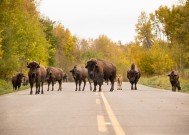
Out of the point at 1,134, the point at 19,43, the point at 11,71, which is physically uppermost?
the point at 19,43

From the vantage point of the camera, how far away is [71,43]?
113 meters

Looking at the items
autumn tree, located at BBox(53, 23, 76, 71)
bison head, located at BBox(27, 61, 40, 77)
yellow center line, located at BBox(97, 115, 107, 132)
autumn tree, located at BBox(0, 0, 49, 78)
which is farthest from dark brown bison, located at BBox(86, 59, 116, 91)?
autumn tree, located at BBox(53, 23, 76, 71)

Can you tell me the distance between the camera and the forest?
126 feet

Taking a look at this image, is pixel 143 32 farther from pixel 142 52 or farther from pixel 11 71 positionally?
pixel 11 71

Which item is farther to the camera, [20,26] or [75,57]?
[75,57]

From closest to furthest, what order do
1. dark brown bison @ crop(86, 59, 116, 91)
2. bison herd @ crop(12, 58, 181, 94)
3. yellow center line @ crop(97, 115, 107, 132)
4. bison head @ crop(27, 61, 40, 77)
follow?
yellow center line @ crop(97, 115, 107, 132)
bison head @ crop(27, 61, 40, 77)
bison herd @ crop(12, 58, 181, 94)
dark brown bison @ crop(86, 59, 116, 91)

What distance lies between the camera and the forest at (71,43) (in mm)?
38438

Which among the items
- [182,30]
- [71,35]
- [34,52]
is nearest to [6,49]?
[34,52]

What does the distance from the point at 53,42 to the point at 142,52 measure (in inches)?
795

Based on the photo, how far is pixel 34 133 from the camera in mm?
9164

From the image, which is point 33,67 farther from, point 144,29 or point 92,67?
point 144,29

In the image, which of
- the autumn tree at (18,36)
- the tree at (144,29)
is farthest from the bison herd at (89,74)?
the tree at (144,29)

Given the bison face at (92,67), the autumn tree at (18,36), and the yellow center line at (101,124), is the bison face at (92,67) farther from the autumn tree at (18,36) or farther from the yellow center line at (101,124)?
the yellow center line at (101,124)

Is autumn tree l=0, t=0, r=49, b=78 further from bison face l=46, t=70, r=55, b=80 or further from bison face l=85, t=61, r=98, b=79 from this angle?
bison face l=85, t=61, r=98, b=79
